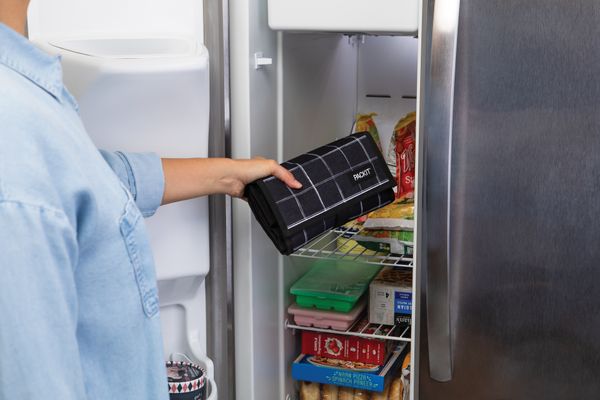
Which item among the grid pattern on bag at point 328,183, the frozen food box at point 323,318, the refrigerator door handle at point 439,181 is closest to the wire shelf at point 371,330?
the frozen food box at point 323,318

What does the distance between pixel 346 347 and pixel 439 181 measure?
611mm

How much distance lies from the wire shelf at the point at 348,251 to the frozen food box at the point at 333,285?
2.0 inches

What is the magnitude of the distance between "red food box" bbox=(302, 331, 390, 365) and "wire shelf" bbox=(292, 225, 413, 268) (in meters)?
0.19

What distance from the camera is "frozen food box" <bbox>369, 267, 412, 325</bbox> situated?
1.99 meters

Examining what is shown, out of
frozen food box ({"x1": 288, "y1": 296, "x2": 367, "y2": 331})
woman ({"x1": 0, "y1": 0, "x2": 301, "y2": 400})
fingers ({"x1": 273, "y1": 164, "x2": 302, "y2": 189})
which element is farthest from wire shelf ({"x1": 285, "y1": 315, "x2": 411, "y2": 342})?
woman ({"x1": 0, "y1": 0, "x2": 301, "y2": 400})

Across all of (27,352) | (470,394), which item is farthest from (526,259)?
(27,352)

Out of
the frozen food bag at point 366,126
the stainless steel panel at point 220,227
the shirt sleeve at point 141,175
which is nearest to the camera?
the shirt sleeve at point 141,175

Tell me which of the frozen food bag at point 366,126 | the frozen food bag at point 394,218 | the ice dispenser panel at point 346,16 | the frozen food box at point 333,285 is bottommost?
the frozen food box at point 333,285

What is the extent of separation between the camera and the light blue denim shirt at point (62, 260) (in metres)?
0.72

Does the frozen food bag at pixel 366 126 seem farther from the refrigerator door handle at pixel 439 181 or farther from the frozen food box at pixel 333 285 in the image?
the refrigerator door handle at pixel 439 181

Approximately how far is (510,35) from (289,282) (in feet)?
2.78

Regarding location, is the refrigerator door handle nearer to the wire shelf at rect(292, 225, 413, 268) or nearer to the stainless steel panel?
the wire shelf at rect(292, 225, 413, 268)

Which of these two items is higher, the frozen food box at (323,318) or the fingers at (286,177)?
the fingers at (286,177)

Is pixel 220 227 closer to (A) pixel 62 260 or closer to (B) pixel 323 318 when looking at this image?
(B) pixel 323 318
